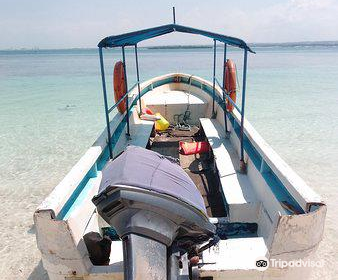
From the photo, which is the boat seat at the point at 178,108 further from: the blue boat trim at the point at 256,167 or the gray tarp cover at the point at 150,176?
the gray tarp cover at the point at 150,176

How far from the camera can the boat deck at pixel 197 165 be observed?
3990 mm

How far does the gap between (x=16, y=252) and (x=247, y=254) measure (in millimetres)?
3705

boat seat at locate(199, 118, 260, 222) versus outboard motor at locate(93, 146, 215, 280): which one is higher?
outboard motor at locate(93, 146, 215, 280)

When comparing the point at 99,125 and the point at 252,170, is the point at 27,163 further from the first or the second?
the point at 252,170

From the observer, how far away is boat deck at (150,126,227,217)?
13.1 ft

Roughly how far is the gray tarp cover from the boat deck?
180cm

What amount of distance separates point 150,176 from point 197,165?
328cm

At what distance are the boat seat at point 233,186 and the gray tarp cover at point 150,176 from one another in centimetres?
123

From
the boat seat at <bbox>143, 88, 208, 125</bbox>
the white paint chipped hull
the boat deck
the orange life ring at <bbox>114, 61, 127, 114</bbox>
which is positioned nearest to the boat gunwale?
the white paint chipped hull

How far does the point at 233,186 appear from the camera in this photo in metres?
3.58

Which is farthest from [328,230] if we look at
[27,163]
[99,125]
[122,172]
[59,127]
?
[59,127]

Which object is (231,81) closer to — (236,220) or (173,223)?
(236,220)

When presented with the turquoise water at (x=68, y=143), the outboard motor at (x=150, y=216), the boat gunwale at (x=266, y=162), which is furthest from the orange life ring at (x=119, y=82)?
the outboard motor at (x=150, y=216)

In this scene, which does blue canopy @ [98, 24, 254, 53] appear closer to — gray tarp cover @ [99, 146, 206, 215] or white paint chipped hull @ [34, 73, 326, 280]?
white paint chipped hull @ [34, 73, 326, 280]
